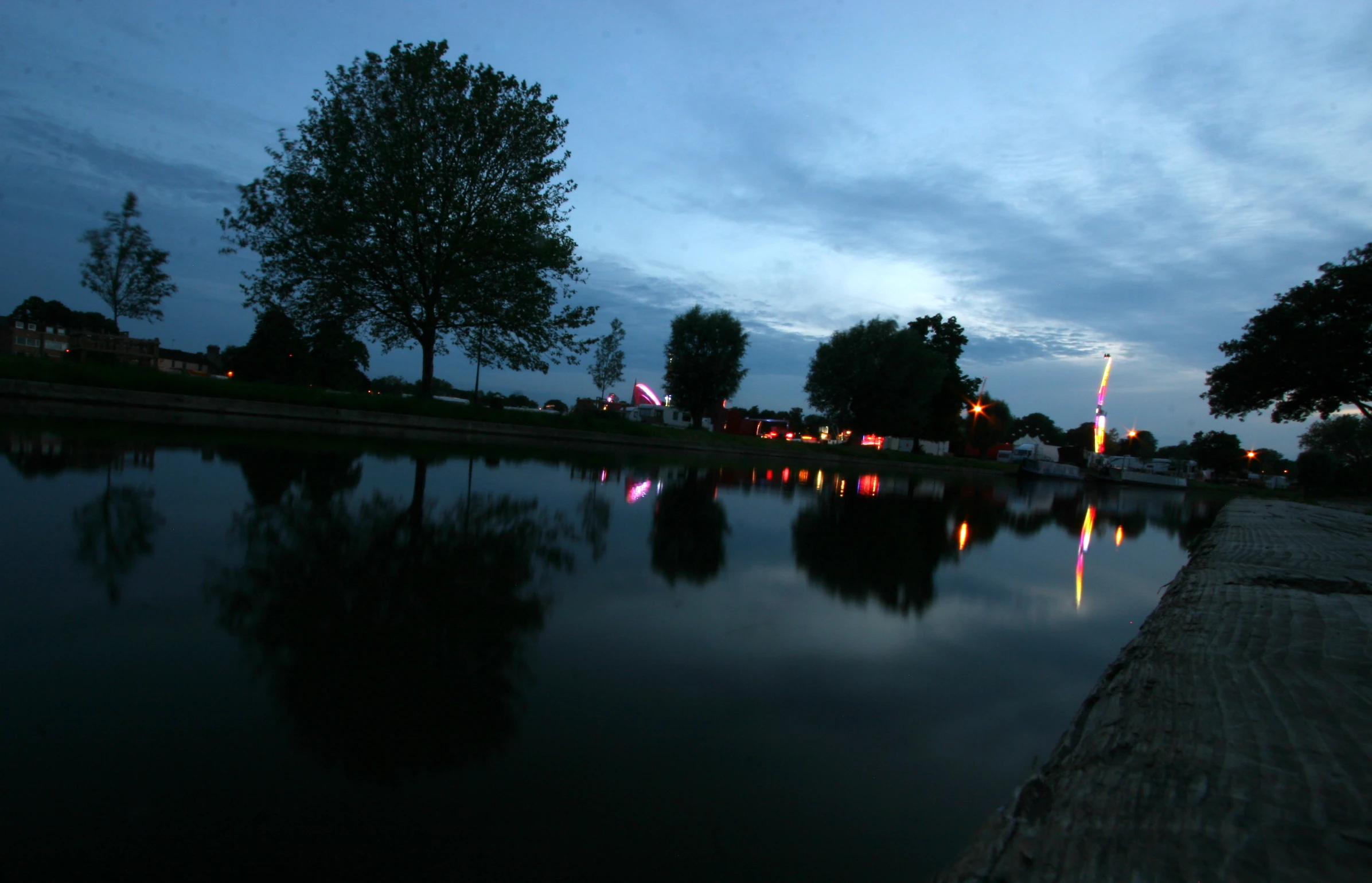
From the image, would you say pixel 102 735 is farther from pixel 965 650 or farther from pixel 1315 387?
pixel 1315 387

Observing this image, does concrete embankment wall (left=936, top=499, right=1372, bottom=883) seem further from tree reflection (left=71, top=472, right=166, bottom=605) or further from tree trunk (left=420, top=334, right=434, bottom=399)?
tree trunk (left=420, top=334, right=434, bottom=399)

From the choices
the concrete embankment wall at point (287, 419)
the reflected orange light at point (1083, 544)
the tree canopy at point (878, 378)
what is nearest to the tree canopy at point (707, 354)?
the tree canopy at point (878, 378)

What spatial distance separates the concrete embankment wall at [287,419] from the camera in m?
15.6

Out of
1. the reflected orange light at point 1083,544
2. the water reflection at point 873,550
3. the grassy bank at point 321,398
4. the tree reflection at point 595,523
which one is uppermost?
the grassy bank at point 321,398

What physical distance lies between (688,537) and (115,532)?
14.3 feet

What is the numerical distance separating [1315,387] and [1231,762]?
1004 inches

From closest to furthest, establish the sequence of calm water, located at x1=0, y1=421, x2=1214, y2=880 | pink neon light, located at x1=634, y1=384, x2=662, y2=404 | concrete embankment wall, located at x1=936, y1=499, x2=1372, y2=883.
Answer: concrete embankment wall, located at x1=936, y1=499, x2=1372, y2=883 < calm water, located at x1=0, y1=421, x2=1214, y2=880 < pink neon light, located at x1=634, y1=384, x2=662, y2=404

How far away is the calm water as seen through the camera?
1814mm

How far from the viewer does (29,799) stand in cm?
176

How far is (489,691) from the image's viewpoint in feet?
8.78

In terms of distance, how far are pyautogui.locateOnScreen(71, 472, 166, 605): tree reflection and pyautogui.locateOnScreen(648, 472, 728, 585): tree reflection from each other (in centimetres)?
310

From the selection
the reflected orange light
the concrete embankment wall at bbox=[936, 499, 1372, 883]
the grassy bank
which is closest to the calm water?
the reflected orange light

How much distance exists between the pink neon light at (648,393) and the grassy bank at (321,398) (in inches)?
1394

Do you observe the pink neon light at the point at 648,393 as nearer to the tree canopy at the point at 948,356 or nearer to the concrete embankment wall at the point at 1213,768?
the tree canopy at the point at 948,356
